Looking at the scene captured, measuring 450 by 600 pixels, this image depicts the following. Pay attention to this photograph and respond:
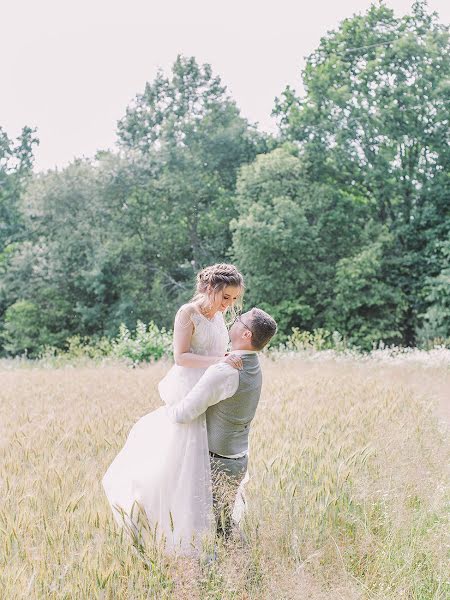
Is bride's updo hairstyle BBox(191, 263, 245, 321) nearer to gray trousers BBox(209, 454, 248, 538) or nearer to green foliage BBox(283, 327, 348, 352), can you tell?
gray trousers BBox(209, 454, 248, 538)

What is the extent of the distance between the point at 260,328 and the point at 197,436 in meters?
0.62

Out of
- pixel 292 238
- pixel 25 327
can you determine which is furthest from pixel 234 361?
pixel 25 327

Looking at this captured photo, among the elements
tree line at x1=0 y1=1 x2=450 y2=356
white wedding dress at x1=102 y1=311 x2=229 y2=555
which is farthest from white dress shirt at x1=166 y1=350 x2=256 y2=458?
tree line at x1=0 y1=1 x2=450 y2=356

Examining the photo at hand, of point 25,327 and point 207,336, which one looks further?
point 25,327

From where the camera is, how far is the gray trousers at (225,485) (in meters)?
3.47

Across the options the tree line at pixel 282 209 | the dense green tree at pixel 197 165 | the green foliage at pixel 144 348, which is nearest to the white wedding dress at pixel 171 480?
the green foliage at pixel 144 348

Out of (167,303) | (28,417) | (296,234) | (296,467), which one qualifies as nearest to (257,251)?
(296,234)

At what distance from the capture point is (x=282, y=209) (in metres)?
24.9

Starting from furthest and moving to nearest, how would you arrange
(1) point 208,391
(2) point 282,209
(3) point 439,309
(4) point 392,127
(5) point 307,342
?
(4) point 392,127 < (2) point 282,209 < (3) point 439,309 < (5) point 307,342 < (1) point 208,391

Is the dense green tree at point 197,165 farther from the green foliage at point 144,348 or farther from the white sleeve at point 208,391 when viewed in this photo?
the white sleeve at point 208,391

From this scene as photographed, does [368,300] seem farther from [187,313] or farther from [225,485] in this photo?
[225,485]

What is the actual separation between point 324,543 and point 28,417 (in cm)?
354

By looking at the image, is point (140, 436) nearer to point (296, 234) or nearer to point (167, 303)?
point (296, 234)

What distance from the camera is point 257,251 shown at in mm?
25359
